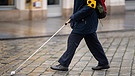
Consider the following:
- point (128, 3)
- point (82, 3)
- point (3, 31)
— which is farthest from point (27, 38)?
point (128, 3)

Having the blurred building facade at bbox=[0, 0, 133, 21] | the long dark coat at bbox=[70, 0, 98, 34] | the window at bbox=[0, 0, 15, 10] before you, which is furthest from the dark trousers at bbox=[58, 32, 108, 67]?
the window at bbox=[0, 0, 15, 10]

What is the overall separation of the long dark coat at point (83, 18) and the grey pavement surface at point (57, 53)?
2.68 ft

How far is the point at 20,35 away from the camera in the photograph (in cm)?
1220

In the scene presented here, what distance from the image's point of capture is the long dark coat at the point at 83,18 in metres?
6.44

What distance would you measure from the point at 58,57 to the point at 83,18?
203 centimetres

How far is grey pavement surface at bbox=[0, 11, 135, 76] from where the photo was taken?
22.6 feet

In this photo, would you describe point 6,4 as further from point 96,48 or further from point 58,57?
point 96,48

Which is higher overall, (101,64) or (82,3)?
(82,3)

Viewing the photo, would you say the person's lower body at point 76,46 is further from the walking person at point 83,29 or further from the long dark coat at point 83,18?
the long dark coat at point 83,18

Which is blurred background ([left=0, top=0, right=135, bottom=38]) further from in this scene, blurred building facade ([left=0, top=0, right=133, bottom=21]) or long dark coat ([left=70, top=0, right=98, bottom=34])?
long dark coat ([left=70, top=0, right=98, bottom=34])

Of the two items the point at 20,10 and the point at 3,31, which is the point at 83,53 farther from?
the point at 20,10

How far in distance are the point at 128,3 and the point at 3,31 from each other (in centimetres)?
1118

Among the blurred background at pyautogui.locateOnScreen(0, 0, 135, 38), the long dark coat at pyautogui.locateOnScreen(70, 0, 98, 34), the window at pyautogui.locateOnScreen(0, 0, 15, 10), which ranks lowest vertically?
the blurred background at pyautogui.locateOnScreen(0, 0, 135, 38)

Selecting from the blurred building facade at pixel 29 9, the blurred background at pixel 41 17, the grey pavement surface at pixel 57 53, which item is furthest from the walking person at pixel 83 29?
the blurred building facade at pixel 29 9
